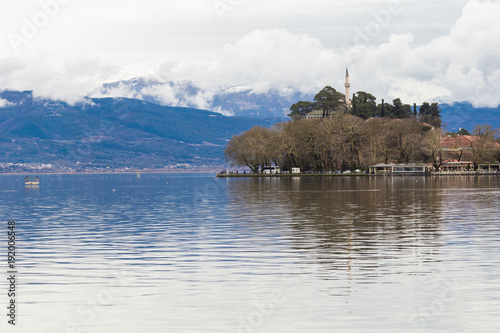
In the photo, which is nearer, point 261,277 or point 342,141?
point 261,277

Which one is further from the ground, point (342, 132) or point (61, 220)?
point (342, 132)

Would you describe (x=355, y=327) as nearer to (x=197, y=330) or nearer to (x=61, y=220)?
(x=197, y=330)

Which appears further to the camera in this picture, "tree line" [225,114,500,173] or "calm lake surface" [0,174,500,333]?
"tree line" [225,114,500,173]

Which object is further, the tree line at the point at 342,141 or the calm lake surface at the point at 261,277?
the tree line at the point at 342,141

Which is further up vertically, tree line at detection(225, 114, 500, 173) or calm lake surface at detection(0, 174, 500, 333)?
tree line at detection(225, 114, 500, 173)

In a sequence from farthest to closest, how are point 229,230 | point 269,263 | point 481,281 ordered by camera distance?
point 229,230 → point 269,263 → point 481,281

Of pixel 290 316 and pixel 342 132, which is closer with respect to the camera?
pixel 290 316

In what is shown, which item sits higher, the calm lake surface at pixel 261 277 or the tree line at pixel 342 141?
the tree line at pixel 342 141

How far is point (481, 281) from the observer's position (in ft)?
72.8

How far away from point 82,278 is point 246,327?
922cm

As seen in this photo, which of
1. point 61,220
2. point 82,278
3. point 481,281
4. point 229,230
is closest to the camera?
point 481,281

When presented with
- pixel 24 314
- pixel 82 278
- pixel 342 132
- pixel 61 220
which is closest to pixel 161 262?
pixel 82 278

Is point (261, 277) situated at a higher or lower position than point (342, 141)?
lower

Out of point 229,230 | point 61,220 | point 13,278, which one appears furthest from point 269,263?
point 61,220
